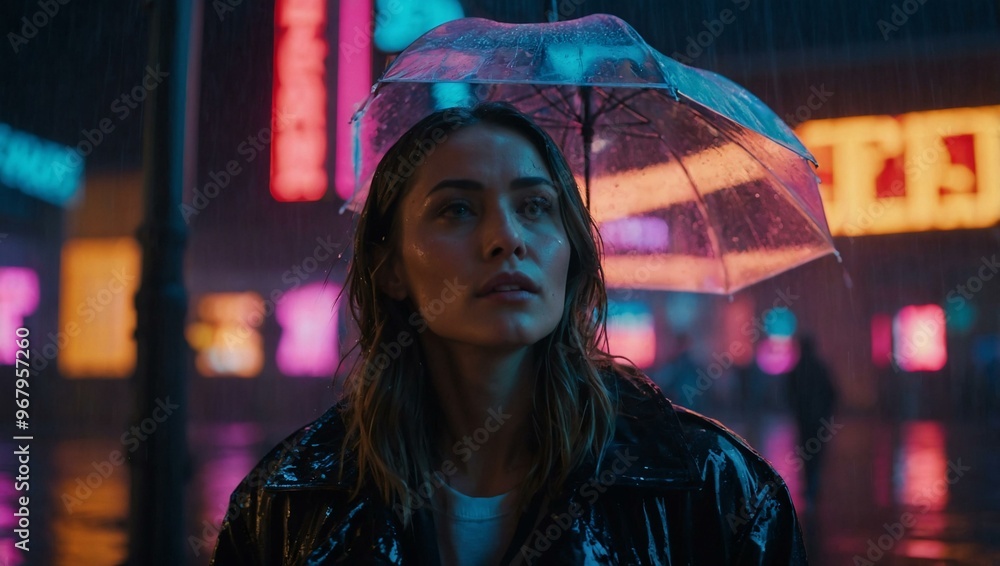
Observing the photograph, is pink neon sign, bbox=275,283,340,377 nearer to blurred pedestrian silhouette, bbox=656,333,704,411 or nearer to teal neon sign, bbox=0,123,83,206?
teal neon sign, bbox=0,123,83,206

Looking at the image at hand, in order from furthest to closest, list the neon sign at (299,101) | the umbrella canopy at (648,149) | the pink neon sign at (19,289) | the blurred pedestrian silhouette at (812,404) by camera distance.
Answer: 1. the pink neon sign at (19,289)
2. the neon sign at (299,101)
3. the blurred pedestrian silhouette at (812,404)
4. the umbrella canopy at (648,149)

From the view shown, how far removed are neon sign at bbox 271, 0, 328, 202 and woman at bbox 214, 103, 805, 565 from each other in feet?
42.7

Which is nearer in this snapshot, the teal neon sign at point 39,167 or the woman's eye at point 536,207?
the woman's eye at point 536,207

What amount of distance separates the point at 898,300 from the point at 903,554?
15.3 m

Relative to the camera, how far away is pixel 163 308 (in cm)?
443

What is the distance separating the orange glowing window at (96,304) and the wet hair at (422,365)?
57.8 feet

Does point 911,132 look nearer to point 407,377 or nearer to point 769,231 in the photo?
point 769,231

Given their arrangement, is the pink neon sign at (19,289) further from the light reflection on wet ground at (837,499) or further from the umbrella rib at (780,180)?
the umbrella rib at (780,180)

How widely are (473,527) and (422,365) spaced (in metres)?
0.42

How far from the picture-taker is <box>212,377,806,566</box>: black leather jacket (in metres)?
1.55

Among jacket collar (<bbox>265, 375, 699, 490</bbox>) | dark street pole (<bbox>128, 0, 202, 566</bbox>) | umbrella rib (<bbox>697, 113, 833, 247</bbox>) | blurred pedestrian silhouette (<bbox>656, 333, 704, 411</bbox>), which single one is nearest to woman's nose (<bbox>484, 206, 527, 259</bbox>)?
jacket collar (<bbox>265, 375, 699, 490</bbox>)

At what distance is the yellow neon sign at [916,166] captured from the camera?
16.7 m

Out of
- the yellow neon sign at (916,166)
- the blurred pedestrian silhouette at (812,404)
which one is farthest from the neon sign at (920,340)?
the blurred pedestrian silhouette at (812,404)

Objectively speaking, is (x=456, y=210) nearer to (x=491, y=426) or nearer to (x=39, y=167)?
(x=491, y=426)
